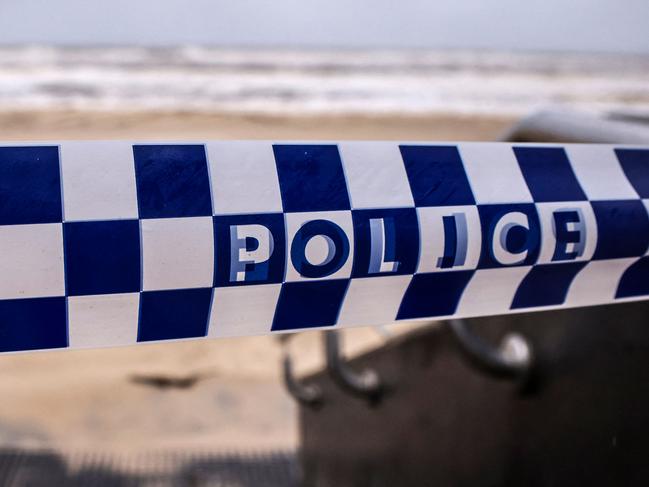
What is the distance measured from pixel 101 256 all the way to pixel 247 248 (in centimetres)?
16

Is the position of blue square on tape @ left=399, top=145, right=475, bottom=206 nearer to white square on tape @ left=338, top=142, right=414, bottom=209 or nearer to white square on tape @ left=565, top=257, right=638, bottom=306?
white square on tape @ left=338, top=142, right=414, bottom=209

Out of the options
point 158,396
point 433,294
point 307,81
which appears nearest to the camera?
point 433,294

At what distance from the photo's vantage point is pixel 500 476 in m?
1.41

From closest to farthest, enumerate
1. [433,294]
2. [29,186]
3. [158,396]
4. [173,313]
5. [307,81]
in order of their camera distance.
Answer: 1. [29,186]
2. [173,313]
3. [433,294]
4. [158,396]
5. [307,81]

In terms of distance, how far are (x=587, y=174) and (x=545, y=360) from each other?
1.32 feet

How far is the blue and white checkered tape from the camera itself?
0.78 metres

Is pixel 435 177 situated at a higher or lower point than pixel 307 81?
lower

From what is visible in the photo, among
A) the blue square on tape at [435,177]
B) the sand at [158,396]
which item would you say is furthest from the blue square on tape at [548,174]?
the sand at [158,396]

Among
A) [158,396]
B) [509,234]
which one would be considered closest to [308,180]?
[509,234]

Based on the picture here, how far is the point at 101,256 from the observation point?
31.1 inches

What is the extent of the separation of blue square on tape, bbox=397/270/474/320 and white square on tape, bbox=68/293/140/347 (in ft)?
1.15

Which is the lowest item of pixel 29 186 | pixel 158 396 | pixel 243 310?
pixel 158 396

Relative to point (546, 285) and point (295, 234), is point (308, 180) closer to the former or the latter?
point (295, 234)

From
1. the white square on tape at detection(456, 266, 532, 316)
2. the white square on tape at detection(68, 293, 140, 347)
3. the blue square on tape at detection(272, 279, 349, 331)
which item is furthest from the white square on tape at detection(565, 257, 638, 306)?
the white square on tape at detection(68, 293, 140, 347)
